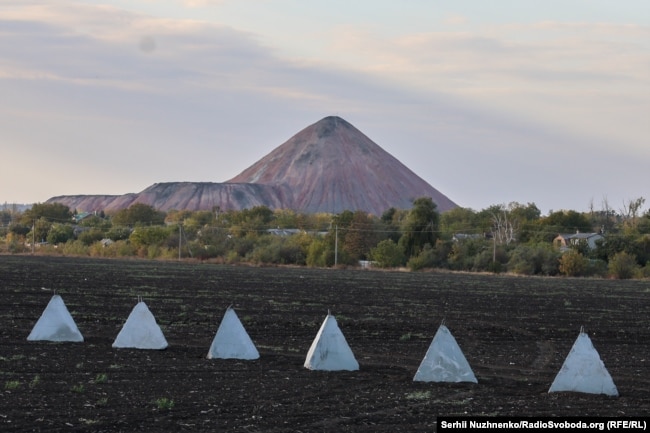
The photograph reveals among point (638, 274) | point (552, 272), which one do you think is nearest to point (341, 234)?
point (552, 272)

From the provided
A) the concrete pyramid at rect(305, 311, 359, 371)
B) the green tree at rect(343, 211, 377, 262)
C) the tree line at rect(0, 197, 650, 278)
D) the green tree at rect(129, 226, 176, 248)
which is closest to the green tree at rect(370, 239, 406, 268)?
the tree line at rect(0, 197, 650, 278)

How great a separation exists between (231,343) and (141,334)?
2.01m

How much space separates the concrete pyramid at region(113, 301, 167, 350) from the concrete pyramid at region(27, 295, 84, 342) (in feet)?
3.95

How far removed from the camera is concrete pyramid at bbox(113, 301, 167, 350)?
1925cm

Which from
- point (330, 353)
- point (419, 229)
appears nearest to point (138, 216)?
point (419, 229)

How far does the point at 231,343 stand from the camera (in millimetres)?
18250

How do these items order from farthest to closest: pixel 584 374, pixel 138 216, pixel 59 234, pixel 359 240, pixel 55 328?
pixel 138 216
pixel 59 234
pixel 359 240
pixel 55 328
pixel 584 374

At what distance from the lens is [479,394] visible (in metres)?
14.7

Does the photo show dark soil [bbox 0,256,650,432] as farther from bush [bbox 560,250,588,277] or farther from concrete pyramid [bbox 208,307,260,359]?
bush [bbox 560,250,588,277]

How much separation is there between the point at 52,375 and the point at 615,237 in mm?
82197

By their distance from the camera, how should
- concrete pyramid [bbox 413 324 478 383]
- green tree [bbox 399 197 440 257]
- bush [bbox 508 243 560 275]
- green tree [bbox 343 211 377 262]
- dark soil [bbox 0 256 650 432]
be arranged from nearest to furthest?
dark soil [bbox 0 256 650 432] → concrete pyramid [bbox 413 324 478 383] → bush [bbox 508 243 560 275] → green tree [bbox 399 197 440 257] → green tree [bbox 343 211 377 262]

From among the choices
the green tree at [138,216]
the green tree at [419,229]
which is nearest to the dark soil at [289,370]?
the green tree at [419,229]

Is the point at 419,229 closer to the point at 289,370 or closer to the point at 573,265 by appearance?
the point at 573,265

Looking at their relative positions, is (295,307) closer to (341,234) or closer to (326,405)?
(326,405)
